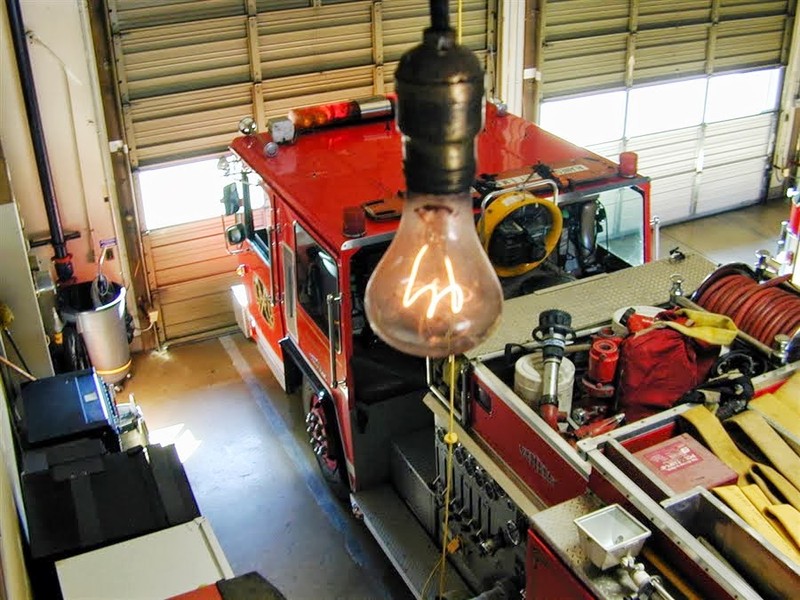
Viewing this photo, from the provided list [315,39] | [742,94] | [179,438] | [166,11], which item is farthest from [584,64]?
[179,438]

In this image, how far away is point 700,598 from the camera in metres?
→ 3.04

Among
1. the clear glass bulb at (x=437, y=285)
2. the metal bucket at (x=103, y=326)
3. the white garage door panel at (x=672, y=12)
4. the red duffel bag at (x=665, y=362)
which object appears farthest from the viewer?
the white garage door panel at (x=672, y=12)

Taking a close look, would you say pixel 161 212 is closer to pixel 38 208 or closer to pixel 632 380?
pixel 38 208

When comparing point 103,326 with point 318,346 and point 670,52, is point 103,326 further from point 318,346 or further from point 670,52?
point 670,52

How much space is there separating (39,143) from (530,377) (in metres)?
5.06

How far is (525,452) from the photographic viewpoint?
4.14m

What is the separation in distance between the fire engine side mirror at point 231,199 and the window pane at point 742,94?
6.49m

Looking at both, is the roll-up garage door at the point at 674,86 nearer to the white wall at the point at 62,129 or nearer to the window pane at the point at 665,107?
the window pane at the point at 665,107

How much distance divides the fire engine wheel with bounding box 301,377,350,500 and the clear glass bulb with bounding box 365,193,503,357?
12.3 ft

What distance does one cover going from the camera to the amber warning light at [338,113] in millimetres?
6660

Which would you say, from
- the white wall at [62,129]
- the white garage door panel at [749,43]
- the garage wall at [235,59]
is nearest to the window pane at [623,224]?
the garage wall at [235,59]

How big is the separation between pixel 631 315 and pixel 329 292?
202cm

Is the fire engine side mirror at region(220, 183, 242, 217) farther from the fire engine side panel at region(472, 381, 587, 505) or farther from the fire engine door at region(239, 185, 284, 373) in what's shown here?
the fire engine side panel at region(472, 381, 587, 505)

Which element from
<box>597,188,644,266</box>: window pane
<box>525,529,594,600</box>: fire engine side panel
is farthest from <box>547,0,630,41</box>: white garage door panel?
<box>525,529,594,600</box>: fire engine side panel
